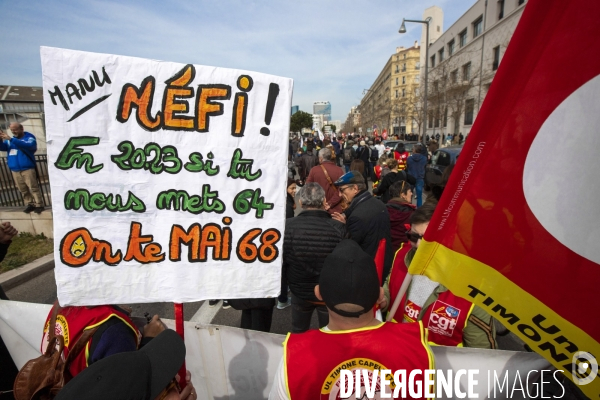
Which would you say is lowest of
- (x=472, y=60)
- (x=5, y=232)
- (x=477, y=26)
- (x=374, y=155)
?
(x=5, y=232)

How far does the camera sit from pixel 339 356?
1.23 m

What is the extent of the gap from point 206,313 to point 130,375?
3.23 meters

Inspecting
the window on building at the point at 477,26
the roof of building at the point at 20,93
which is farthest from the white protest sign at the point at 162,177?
the roof of building at the point at 20,93

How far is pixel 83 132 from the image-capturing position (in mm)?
1615

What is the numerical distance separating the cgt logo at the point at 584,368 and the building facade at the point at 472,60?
31.0 metres

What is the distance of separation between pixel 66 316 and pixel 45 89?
1.17 metres

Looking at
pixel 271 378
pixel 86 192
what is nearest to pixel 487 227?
pixel 271 378

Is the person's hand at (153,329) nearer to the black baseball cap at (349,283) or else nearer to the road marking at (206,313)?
the black baseball cap at (349,283)

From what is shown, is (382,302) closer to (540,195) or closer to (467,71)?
(540,195)

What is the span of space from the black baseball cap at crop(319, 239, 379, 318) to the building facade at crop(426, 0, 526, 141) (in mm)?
31065

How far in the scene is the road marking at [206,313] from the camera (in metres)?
3.88

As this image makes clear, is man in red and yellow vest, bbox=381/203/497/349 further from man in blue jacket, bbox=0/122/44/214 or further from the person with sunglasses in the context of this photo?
man in blue jacket, bbox=0/122/44/214

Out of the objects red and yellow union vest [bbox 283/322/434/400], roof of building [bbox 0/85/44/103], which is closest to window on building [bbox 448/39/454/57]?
red and yellow union vest [bbox 283/322/434/400]

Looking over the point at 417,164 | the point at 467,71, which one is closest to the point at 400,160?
the point at 417,164
